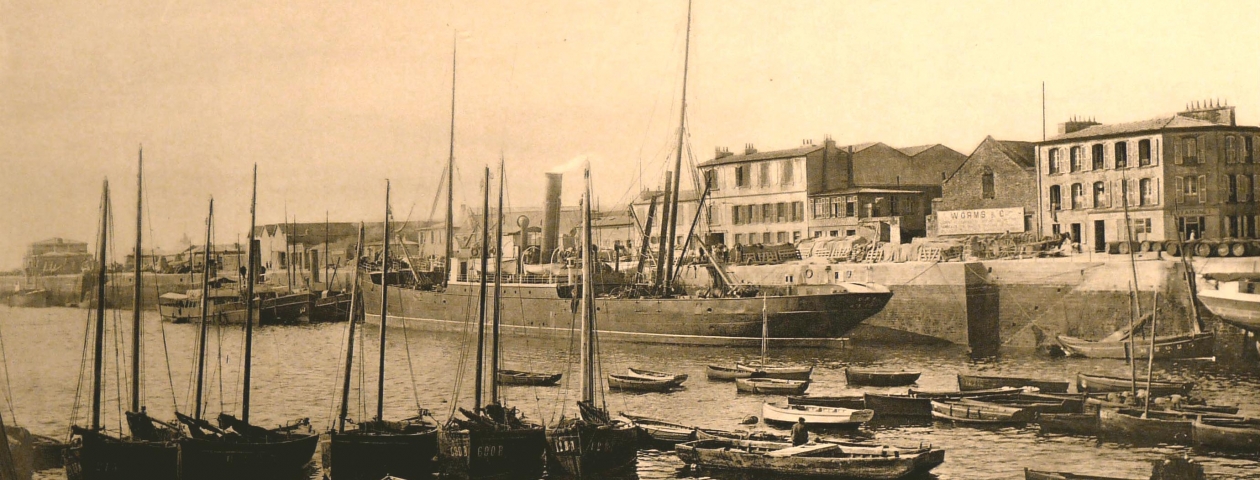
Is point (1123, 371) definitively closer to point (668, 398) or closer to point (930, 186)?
point (668, 398)

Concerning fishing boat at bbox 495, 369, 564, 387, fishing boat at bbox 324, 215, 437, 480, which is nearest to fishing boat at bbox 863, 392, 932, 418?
fishing boat at bbox 495, 369, 564, 387

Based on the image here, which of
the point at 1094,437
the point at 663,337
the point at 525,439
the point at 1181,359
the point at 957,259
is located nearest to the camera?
the point at 525,439

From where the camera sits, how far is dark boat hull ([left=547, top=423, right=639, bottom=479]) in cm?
1697

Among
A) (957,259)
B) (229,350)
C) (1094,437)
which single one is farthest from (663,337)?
(1094,437)

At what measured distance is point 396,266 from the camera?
48.7 meters

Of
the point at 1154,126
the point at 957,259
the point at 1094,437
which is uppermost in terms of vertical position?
the point at 1154,126

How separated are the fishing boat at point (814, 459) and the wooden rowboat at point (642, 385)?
24.6 feet

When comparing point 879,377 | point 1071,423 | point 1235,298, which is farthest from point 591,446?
point 1235,298

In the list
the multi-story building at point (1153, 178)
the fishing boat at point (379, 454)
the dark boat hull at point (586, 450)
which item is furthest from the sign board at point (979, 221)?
the fishing boat at point (379, 454)

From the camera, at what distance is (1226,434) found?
17.3m

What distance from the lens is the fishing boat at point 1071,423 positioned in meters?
19.3

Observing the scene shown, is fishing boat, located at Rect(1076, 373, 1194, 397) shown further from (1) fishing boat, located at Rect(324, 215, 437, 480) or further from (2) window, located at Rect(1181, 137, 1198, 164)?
(1) fishing boat, located at Rect(324, 215, 437, 480)

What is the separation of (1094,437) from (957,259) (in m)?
14.0

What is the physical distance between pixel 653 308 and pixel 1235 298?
16935mm
